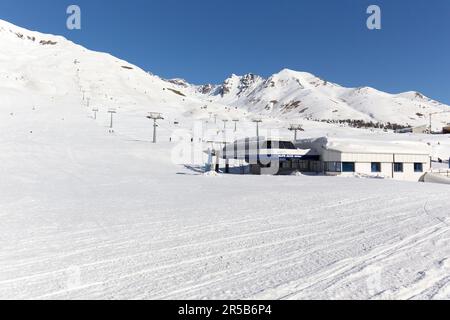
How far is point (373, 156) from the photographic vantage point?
3347cm

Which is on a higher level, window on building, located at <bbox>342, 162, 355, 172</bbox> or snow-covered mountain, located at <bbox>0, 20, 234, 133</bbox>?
snow-covered mountain, located at <bbox>0, 20, 234, 133</bbox>

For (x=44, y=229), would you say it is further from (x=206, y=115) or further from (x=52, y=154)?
(x=206, y=115)

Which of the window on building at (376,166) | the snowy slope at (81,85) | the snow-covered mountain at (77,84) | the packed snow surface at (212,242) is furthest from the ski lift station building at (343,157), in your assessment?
the snow-covered mountain at (77,84)

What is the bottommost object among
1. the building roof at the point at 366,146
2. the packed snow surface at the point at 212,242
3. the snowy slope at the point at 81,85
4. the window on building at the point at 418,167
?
the packed snow surface at the point at 212,242

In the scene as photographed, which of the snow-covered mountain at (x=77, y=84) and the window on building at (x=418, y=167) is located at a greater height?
the snow-covered mountain at (x=77, y=84)

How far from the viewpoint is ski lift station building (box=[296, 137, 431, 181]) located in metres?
32.8

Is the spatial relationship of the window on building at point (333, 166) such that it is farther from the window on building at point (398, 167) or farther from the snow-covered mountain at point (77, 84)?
the snow-covered mountain at point (77, 84)

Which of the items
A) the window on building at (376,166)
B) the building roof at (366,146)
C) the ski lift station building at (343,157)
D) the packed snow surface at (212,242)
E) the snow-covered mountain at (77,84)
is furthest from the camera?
the snow-covered mountain at (77,84)

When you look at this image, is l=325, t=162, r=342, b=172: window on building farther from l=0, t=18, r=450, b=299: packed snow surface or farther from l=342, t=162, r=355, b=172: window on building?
l=0, t=18, r=450, b=299: packed snow surface

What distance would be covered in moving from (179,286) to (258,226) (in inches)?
184

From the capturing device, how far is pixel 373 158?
33.5 metres

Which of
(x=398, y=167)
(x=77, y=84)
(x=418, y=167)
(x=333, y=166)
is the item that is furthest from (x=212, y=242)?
(x=77, y=84)

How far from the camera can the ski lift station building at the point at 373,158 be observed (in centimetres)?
3275

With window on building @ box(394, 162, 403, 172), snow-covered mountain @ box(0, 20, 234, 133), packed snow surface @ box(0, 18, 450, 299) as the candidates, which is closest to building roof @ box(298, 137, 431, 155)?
window on building @ box(394, 162, 403, 172)
